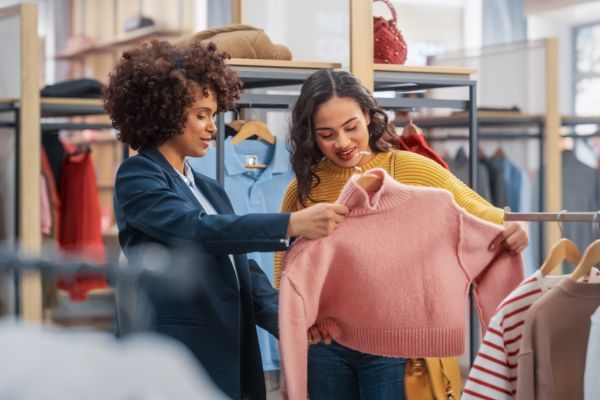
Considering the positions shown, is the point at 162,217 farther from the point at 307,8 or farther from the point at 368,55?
the point at 307,8

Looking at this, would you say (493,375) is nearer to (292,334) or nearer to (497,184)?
(292,334)

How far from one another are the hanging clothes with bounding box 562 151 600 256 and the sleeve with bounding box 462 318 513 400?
3368 millimetres

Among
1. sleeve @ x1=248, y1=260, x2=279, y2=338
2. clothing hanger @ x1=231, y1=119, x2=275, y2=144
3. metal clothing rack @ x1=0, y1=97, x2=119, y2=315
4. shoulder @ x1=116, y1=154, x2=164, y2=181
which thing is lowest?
sleeve @ x1=248, y1=260, x2=279, y2=338

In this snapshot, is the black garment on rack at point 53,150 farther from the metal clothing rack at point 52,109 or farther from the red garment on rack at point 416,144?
the red garment on rack at point 416,144

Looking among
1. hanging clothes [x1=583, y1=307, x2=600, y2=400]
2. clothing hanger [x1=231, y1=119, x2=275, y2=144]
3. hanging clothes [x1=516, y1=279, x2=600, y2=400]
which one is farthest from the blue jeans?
clothing hanger [x1=231, y1=119, x2=275, y2=144]

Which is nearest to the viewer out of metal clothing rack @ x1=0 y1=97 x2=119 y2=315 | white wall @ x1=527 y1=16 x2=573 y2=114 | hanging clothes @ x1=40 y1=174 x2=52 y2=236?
metal clothing rack @ x1=0 y1=97 x2=119 y2=315

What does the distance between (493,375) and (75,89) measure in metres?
3.04

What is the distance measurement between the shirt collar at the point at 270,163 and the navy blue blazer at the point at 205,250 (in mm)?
1157

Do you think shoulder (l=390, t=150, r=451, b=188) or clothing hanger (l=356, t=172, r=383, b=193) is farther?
shoulder (l=390, t=150, r=451, b=188)

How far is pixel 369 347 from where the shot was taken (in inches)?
79.4

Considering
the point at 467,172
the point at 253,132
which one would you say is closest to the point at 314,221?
the point at 253,132

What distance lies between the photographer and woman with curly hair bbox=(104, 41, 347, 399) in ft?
5.79

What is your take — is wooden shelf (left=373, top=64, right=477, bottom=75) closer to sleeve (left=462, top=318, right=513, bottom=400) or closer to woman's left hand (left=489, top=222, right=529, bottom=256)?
woman's left hand (left=489, top=222, right=529, bottom=256)

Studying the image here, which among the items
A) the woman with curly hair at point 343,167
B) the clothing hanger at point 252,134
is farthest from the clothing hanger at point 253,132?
the woman with curly hair at point 343,167
